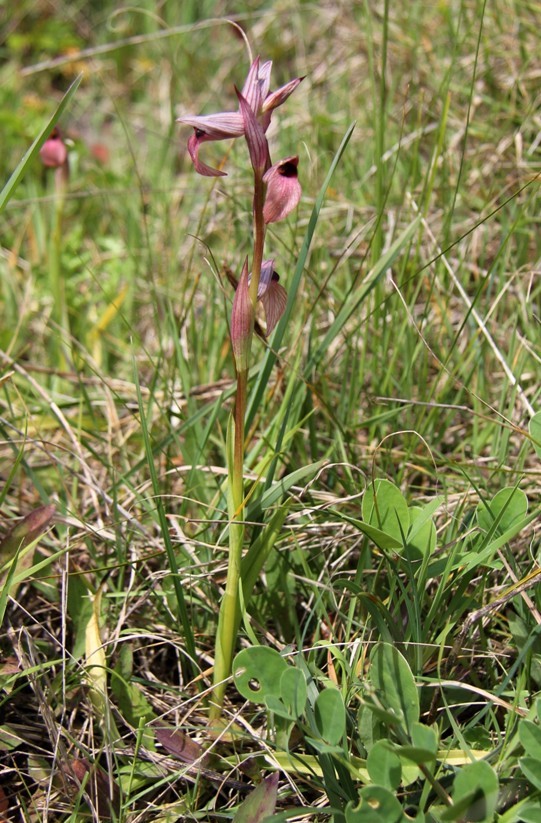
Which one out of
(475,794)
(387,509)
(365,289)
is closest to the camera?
(475,794)

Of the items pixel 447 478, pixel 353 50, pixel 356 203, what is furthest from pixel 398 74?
pixel 447 478

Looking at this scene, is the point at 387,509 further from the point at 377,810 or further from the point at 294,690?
the point at 377,810

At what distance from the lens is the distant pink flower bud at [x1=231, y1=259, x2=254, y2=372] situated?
1.15 metres

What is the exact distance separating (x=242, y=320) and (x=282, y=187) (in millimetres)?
208

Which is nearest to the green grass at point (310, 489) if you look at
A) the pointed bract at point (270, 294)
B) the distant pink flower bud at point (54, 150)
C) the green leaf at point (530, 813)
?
the green leaf at point (530, 813)

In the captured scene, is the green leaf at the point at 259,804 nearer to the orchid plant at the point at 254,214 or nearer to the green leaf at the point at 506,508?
the orchid plant at the point at 254,214

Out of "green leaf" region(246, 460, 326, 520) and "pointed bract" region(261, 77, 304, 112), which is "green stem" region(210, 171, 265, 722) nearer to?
"green leaf" region(246, 460, 326, 520)

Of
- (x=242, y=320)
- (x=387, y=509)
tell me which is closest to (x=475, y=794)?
(x=387, y=509)

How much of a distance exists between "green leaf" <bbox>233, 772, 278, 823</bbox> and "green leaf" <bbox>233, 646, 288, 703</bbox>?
0.42 ft

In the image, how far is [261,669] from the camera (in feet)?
3.91

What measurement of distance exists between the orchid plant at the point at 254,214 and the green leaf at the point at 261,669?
10cm

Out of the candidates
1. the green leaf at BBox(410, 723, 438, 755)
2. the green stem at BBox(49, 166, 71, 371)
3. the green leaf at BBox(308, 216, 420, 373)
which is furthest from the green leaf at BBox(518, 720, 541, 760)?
the green stem at BBox(49, 166, 71, 371)

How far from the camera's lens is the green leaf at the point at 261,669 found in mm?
1186

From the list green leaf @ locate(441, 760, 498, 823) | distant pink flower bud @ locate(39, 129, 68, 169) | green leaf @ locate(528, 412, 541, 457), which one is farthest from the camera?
distant pink flower bud @ locate(39, 129, 68, 169)
